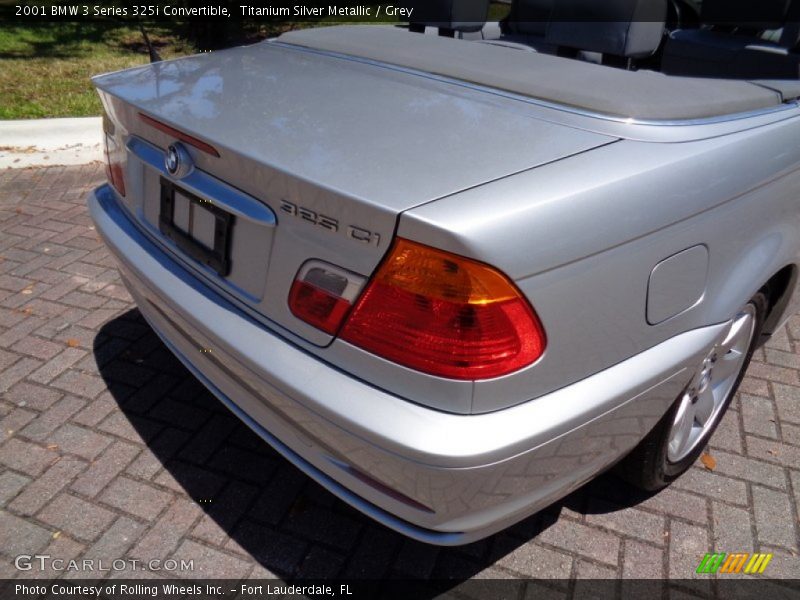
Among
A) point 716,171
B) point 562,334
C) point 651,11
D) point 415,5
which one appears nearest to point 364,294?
point 562,334

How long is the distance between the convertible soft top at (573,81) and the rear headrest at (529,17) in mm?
1710

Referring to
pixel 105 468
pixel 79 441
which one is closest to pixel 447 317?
pixel 105 468

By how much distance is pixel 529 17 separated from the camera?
4.41 meters

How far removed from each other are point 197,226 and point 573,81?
4.04 ft

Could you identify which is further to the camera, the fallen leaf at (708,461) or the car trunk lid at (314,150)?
the fallen leaf at (708,461)

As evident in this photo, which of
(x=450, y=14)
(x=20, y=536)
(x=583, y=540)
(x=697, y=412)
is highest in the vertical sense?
(x=450, y=14)

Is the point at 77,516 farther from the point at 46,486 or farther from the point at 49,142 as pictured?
the point at 49,142

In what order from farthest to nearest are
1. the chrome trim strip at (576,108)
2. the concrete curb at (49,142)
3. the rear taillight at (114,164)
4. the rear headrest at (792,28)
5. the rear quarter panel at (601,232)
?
the concrete curb at (49,142)
the rear headrest at (792,28)
the rear taillight at (114,164)
the chrome trim strip at (576,108)
the rear quarter panel at (601,232)

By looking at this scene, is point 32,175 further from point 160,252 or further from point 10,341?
point 160,252

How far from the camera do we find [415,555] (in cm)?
226

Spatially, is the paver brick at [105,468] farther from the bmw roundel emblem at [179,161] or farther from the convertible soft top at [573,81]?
the convertible soft top at [573,81]

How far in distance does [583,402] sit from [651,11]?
166 cm

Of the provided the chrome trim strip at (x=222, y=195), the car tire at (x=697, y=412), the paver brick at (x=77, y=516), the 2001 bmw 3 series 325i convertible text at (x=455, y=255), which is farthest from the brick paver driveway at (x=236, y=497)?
the chrome trim strip at (x=222, y=195)

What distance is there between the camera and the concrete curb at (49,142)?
555 cm
